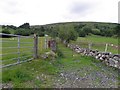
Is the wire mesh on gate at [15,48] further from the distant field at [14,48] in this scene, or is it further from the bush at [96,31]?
the bush at [96,31]

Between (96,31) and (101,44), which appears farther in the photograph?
(96,31)

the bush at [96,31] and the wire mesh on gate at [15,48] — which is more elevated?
the bush at [96,31]

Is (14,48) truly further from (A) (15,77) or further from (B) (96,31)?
(B) (96,31)

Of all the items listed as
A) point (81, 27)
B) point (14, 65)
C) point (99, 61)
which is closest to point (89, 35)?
point (81, 27)

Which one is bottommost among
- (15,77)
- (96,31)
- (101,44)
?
(101,44)

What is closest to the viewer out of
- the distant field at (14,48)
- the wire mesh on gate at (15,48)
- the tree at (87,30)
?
the wire mesh on gate at (15,48)

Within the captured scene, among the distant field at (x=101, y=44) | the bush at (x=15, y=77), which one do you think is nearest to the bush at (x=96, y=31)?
the distant field at (x=101, y=44)

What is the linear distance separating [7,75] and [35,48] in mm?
4063

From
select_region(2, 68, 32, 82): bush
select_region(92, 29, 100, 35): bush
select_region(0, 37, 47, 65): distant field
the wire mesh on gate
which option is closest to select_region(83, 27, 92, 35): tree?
select_region(92, 29, 100, 35): bush

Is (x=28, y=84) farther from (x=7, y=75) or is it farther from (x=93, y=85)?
(x=93, y=85)

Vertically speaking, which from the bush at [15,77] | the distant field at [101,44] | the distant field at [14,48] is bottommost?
the distant field at [101,44]

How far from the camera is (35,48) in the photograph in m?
10.3

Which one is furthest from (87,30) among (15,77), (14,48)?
(15,77)

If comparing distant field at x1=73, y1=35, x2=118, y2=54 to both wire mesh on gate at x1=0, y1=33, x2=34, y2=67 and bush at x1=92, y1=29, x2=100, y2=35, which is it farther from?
wire mesh on gate at x1=0, y1=33, x2=34, y2=67
